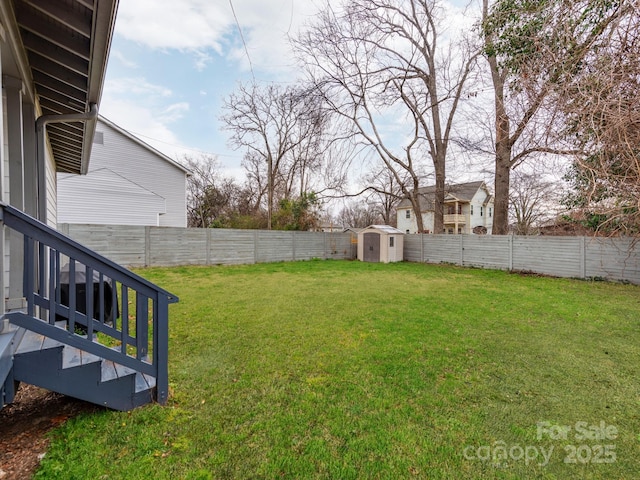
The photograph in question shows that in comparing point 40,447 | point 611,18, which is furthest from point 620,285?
point 40,447

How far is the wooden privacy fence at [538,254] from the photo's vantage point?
843 cm

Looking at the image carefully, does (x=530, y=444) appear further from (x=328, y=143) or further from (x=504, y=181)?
(x=328, y=143)

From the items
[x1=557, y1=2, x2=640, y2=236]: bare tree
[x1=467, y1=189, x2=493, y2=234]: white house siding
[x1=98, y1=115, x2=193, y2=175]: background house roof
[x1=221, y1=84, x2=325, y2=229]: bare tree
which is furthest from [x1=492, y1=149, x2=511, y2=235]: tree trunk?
[x1=467, y1=189, x2=493, y2=234]: white house siding

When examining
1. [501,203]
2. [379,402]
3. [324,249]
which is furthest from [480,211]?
[379,402]

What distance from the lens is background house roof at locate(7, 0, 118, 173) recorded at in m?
1.93

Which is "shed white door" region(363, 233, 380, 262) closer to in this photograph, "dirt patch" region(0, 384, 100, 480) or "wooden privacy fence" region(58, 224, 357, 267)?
"wooden privacy fence" region(58, 224, 357, 267)

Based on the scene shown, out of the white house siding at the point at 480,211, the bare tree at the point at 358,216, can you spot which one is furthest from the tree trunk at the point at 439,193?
the bare tree at the point at 358,216

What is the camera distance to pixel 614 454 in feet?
6.27

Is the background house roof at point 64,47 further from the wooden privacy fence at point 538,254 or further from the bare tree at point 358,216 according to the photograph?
the bare tree at point 358,216

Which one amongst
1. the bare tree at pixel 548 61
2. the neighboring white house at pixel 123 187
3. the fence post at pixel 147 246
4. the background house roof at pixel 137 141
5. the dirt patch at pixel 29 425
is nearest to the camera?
the dirt patch at pixel 29 425

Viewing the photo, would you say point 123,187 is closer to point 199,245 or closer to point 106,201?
point 106,201

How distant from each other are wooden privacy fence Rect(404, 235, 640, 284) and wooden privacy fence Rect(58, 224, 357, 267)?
192 inches

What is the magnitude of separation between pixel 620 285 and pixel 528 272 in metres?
2.41

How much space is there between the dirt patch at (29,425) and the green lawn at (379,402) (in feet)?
0.36
